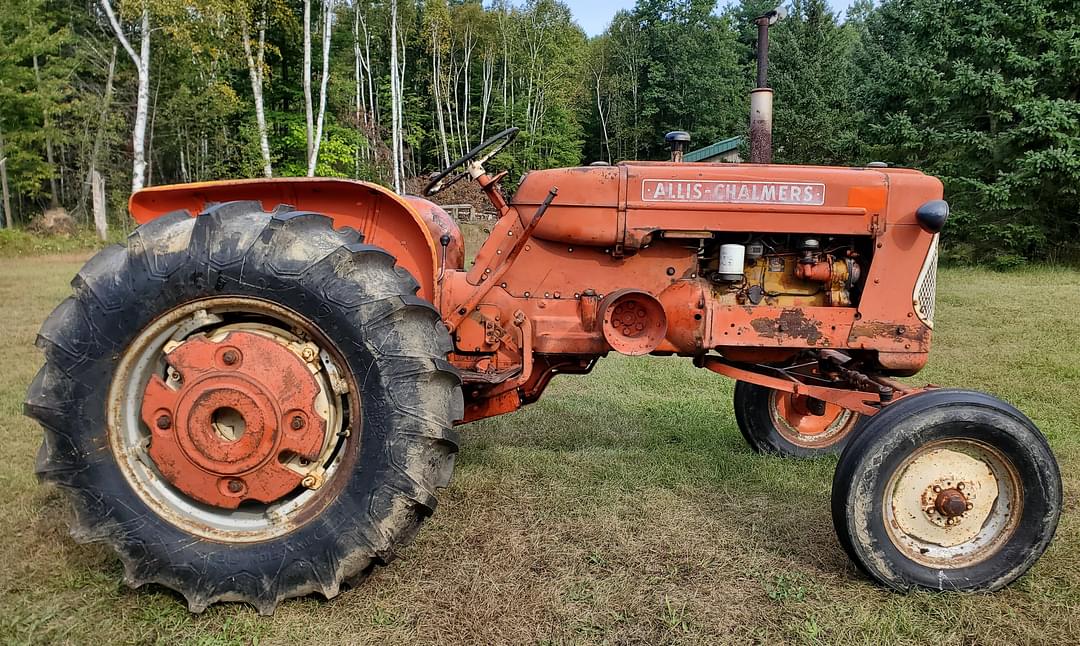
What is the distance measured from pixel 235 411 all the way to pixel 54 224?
22068 mm

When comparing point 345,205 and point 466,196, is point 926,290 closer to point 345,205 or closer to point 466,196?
point 345,205

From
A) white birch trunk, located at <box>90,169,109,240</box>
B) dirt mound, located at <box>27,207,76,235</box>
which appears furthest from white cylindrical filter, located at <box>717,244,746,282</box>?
dirt mound, located at <box>27,207,76,235</box>

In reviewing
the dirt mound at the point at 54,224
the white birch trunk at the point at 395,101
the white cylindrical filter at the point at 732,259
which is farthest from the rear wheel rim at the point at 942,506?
the dirt mound at the point at 54,224

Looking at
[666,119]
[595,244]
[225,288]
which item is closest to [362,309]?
[225,288]

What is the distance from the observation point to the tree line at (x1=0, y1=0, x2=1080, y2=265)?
1305 cm

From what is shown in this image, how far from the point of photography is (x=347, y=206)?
3.09m

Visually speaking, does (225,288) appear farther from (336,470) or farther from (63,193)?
(63,193)

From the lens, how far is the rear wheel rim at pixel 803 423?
4.00 meters

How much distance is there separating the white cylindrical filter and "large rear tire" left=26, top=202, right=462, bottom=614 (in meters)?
1.33

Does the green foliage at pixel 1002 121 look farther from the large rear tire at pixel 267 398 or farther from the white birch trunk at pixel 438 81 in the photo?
the white birch trunk at pixel 438 81

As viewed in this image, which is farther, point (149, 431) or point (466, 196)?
point (466, 196)

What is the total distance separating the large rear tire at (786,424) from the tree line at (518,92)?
10.7 metres

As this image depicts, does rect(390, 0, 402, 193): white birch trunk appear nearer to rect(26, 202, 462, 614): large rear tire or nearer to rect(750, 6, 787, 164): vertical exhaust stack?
rect(750, 6, 787, 164): vertical exhaust stack

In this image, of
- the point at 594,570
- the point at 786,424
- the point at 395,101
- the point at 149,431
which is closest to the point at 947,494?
the point at 594,570
